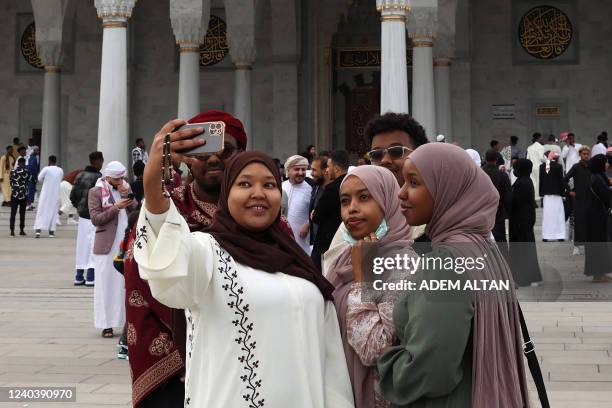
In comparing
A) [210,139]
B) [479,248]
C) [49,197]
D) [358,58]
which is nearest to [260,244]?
[210,139]

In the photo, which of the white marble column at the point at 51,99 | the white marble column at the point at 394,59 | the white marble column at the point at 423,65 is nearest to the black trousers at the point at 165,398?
the white marble column at the point at 394,59

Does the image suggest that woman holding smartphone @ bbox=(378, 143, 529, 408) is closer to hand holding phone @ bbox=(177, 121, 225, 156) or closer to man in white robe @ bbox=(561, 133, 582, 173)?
hand holding phone @ bbox=(177, 121, 225, 156)

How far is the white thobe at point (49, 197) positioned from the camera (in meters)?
17.0

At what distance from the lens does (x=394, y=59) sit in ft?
54.6

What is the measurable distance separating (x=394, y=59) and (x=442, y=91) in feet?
16.4

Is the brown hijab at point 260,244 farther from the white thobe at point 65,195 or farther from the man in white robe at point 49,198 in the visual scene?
the white thobe at point 65,195

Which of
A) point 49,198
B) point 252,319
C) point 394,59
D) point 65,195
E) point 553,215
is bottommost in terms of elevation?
point 252,319

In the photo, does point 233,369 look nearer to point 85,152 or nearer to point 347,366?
point 347,366

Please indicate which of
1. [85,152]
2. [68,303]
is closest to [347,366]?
[68,303]

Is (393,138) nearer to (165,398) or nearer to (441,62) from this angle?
(165,398)

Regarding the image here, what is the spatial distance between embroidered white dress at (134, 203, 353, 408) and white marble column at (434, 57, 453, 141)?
62.0 feet

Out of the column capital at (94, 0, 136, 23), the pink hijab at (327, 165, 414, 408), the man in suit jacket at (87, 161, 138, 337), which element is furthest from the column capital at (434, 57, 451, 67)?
the pink hijab at (327, 165, 414, 408)

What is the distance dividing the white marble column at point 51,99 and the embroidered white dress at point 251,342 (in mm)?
20935

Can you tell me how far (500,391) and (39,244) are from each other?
1495 centimetres
